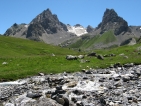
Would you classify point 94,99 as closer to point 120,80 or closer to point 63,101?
point 63,101

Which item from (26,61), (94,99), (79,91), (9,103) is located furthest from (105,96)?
(26,61)

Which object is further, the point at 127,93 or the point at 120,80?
the point at 120,80

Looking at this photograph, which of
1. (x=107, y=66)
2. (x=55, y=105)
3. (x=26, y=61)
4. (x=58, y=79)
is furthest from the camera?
(x=26, y=61)

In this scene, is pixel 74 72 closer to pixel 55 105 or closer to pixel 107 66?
pixel 107 66

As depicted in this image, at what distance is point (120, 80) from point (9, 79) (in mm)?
19261

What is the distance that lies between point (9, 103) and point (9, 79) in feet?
49.9

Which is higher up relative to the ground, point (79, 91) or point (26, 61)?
point (26, 61)

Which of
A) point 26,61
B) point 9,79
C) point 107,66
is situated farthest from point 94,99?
point 26,61

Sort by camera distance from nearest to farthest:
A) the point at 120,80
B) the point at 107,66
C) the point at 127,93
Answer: the point at 127,93 → the point at 120,80 → the point at 107,66

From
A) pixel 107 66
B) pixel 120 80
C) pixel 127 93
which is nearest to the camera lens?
pixel 127 93

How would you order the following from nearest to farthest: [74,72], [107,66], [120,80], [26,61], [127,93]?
[127,93] < [120,80] < [74,72] < [107,66] < [26,61]

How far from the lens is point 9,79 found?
40656mm

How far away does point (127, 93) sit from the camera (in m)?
25.4

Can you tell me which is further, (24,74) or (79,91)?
(24,74)
